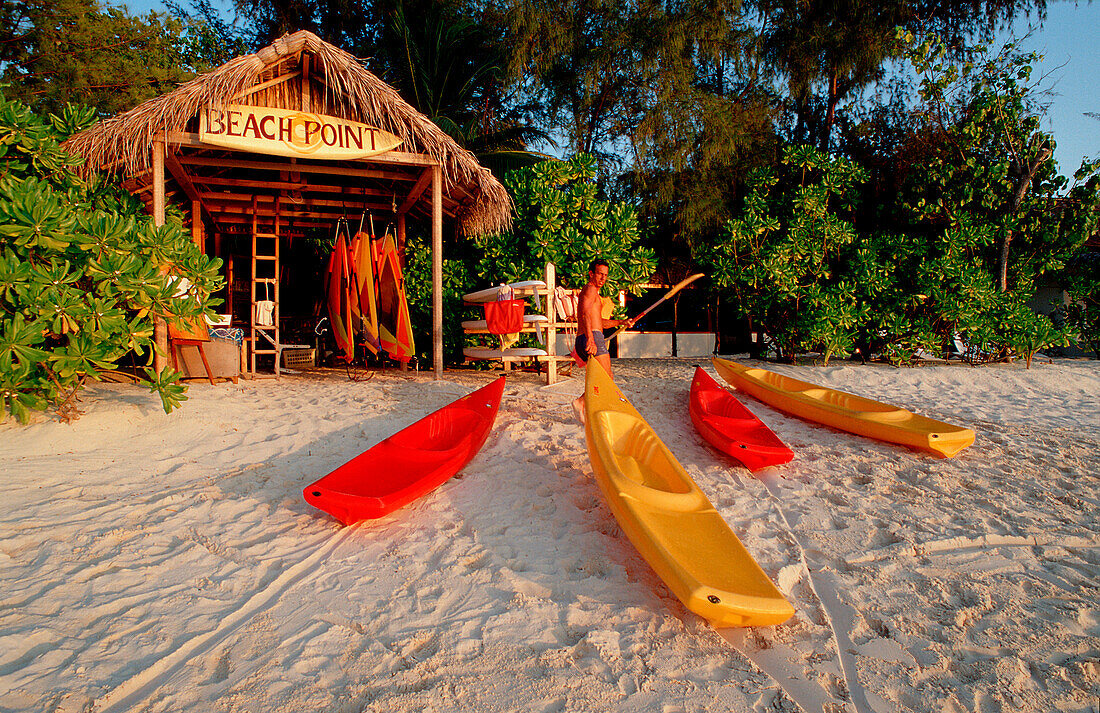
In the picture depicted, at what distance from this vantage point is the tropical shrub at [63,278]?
306 cm

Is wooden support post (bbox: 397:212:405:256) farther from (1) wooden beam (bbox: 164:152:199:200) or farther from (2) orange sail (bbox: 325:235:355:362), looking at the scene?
(1) wooden beam (bbox: 164:152:199:200)

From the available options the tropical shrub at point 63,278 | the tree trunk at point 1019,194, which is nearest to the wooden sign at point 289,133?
the tropical shrub at point 63,278

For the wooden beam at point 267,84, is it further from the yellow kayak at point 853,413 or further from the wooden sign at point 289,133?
the yellow kayak at point 853,413

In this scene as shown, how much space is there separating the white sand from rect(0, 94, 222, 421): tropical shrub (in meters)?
0.42

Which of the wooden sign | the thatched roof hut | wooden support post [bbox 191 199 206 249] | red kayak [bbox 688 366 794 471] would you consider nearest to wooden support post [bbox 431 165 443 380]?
the thatched roof hut

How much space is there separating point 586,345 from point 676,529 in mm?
2564

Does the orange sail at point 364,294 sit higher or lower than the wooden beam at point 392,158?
lower

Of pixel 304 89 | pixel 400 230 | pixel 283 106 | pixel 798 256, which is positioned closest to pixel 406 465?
pixel 283 106

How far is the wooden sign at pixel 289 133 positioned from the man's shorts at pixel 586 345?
287 cm

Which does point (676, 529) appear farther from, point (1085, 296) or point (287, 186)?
point (1085, 296)

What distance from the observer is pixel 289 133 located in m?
5.16

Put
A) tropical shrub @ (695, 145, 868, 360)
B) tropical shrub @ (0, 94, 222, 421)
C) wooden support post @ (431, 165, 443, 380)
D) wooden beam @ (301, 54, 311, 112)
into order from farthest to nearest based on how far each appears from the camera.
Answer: tropical shrub @ (695, 145, 868, 360), wooden support post @ (431, 165, 443, 380), wooden beam @ (301, 54, 311, 112), tropical shrub @ (0, 94, 222, 421)

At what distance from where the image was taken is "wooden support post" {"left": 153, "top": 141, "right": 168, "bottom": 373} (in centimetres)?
471

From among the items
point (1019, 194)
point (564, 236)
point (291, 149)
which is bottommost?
point (564, 236)
